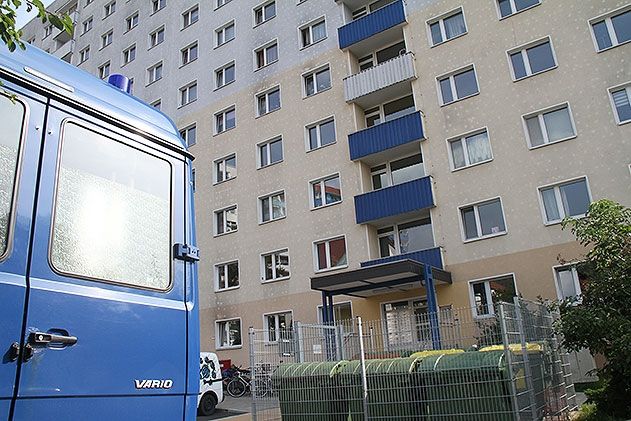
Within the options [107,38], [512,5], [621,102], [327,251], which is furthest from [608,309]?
[107,38]

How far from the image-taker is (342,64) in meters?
24.1

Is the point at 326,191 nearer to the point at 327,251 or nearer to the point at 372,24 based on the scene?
the point at 327,251

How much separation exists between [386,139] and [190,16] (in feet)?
58.7

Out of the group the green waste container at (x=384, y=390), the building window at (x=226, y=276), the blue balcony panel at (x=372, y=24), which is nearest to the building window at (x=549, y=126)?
the blue balcony panel at (x=372, y=24)

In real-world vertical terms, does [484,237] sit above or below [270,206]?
below

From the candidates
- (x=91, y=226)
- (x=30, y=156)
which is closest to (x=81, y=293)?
(x=91, y=226)

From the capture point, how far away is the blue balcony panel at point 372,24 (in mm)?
22500

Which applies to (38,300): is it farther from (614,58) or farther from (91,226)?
(614,58)

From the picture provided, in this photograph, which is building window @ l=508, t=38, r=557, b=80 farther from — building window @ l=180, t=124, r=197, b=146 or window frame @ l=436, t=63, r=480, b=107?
building window @ l=180, t=124, r=197, b=146

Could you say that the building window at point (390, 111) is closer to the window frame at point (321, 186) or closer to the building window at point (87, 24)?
the window frame at point (321, 186)

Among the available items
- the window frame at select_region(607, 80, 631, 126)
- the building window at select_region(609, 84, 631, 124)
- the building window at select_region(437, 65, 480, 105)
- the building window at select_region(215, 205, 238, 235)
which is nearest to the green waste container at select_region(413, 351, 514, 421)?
the window frame at select_region(607, 80, 631, 126)

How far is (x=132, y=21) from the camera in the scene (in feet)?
121

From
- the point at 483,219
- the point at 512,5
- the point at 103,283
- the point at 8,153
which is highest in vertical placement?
the point at 512,5

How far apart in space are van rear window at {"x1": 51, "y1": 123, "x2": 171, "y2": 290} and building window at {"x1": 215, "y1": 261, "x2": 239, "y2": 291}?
22.2 metres
